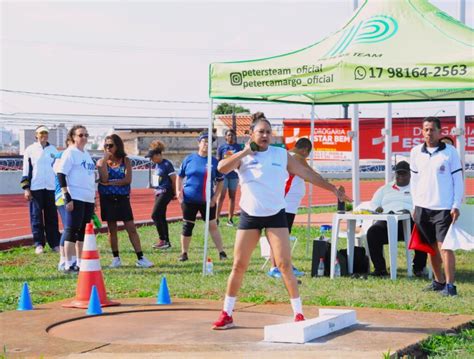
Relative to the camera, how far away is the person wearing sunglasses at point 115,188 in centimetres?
1297

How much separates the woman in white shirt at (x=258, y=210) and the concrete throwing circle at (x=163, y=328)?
0.91 feet

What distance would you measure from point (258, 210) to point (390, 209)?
4346 millimetres

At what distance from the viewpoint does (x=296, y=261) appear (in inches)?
543

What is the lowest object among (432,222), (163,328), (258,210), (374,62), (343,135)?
(163,328)

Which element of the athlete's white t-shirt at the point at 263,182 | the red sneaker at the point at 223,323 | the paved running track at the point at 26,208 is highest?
the athlete's white t-shirt at the point at 263,182

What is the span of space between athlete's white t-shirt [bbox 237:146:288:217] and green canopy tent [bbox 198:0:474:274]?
270cm

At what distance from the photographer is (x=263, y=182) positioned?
8469 millimetres

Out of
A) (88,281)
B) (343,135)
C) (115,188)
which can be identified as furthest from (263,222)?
(343,135)

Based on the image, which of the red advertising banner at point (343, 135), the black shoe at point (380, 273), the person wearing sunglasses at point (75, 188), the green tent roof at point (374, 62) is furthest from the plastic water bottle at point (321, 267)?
the red advertising banner at point (343, 135)

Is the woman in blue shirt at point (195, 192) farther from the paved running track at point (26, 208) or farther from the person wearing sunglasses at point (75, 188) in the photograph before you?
the paved running track at point (26, 208)

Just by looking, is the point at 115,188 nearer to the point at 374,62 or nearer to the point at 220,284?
the point at 220,284

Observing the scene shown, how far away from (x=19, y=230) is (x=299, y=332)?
14.5 m

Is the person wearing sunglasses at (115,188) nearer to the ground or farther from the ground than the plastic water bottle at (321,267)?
farther from the ground

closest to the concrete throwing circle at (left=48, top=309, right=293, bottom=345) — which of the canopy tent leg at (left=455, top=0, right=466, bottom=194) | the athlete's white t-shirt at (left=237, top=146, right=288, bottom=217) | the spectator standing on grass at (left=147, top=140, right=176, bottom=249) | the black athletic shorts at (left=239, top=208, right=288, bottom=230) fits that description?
the black athletic shorts at (left=239, top=208, right=288, bottom=230)
